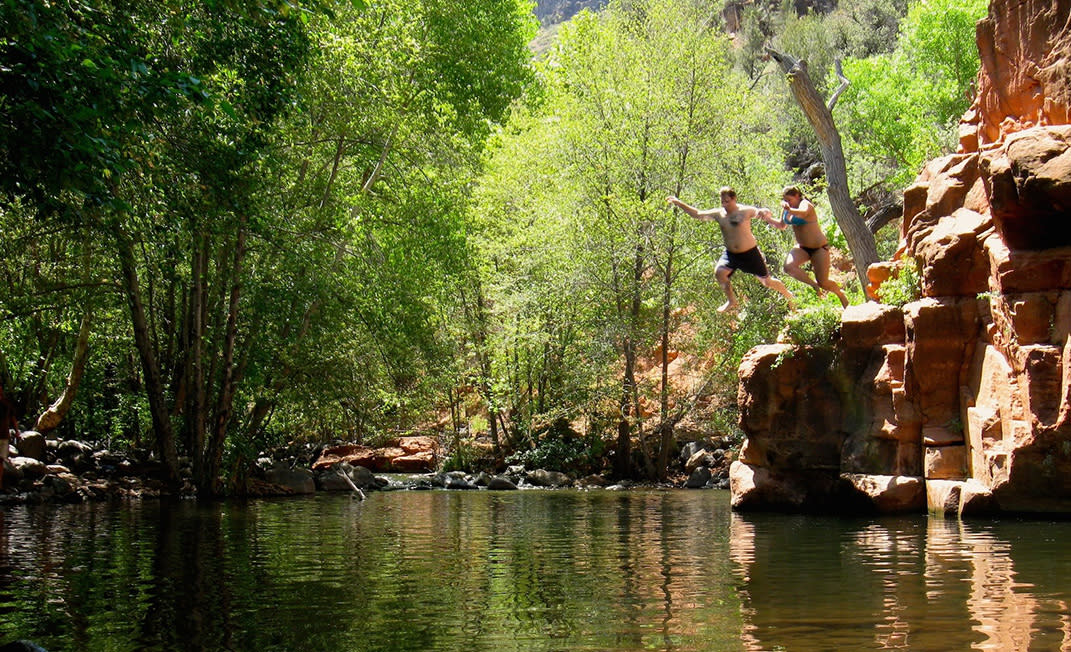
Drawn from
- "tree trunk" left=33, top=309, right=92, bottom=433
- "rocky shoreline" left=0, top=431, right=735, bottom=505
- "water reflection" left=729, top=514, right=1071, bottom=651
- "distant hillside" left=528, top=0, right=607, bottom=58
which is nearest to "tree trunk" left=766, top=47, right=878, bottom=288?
"rocky shoreline" left=0, top=431, right=735, bottom=505

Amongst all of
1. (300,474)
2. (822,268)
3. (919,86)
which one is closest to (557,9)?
(919,86)

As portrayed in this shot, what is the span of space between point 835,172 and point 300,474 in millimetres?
13839

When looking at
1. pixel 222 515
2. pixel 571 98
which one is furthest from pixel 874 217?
pixel 222 515

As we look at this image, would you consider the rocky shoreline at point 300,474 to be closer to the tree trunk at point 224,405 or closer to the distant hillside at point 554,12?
the tree trunk at point 224,405

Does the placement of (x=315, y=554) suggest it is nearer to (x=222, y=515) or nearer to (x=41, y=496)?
(x=222, y=515)

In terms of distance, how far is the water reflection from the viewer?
552 cm

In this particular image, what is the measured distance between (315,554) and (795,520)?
23.7ft

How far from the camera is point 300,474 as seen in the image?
2316cm

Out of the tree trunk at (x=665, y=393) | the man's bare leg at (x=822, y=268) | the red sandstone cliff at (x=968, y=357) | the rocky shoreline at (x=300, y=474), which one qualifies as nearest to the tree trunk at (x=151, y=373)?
the rocky shoreline at (x=300, y=474)

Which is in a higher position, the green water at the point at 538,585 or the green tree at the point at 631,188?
the green tree at the point at 631,188

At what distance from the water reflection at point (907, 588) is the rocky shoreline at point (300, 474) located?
11958mm

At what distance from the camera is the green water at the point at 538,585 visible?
5.66m

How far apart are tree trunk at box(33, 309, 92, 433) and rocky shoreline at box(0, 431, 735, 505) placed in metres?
0.65

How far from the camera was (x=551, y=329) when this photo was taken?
2798 cm
